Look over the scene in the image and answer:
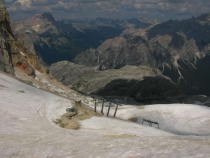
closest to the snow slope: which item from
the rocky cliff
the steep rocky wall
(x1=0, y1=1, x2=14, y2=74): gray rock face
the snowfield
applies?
the snowfield

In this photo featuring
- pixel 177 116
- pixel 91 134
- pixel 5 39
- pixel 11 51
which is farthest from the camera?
pixel 11 51

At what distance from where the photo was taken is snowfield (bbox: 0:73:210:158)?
14.0 meters

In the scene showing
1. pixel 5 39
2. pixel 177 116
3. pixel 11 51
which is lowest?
pixel 177 116

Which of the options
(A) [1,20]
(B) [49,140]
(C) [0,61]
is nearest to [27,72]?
(C) [0,61]

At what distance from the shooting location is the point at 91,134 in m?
24.0

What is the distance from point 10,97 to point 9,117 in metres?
8.74

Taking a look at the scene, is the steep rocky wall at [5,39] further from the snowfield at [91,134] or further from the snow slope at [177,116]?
the snowfield at [91,134]

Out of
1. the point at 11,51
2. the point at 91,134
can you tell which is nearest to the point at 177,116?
the point at 91,134

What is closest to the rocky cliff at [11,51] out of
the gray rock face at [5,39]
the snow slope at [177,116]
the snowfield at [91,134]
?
the gray rock face at [5,39]

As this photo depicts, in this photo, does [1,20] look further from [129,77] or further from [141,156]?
[129,77]

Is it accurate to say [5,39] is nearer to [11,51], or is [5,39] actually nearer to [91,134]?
[11,51]

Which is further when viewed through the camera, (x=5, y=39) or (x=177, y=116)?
(x=5, y=39)

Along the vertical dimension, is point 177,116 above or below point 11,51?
below

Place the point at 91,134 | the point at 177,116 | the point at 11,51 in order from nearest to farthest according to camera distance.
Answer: the point at 91,134
the point at 177,116
the point at 11,51
